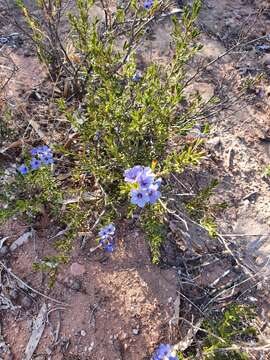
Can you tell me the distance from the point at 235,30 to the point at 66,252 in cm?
316

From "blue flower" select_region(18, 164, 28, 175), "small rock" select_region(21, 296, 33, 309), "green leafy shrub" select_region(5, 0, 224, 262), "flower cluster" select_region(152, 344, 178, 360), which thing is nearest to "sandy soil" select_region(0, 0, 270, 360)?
"small rock" select_region(21, 296, 33, 309)

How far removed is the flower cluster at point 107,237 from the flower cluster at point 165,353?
2.29 ft

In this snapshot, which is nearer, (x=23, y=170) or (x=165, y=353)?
(x=165, y=353)

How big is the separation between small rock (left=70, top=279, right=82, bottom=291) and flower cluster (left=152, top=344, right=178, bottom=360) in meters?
0.64

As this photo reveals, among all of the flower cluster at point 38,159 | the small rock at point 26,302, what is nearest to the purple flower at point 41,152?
the flower cluster at point 38,159

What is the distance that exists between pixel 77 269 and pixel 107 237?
0.30 m

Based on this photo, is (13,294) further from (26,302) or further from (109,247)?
(109,247)

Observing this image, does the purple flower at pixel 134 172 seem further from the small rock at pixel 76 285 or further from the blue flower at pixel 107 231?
the small rock at pixel 76 285

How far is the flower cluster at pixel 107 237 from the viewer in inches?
112

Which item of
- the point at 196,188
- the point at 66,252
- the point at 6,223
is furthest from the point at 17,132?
the point at 196,188

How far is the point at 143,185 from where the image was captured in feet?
7.73

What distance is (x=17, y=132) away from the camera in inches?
133

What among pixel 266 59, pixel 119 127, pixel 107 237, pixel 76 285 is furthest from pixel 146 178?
pixel 266 59

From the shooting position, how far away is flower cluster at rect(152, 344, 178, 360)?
260 centimetres
